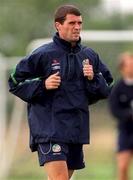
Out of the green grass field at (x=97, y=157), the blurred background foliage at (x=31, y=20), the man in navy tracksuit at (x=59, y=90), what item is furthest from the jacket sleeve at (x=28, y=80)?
the blurred background foliage at (x=31, y=20)

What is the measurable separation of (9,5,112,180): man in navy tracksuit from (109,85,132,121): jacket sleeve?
18.2 ft

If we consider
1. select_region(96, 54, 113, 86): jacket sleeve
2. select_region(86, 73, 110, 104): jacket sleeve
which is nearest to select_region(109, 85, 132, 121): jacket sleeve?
select_region(96, 54, 113, 86): jacket sleeve

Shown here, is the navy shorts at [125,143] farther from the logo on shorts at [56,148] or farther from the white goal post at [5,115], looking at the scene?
the logo on shorts at [56,148]

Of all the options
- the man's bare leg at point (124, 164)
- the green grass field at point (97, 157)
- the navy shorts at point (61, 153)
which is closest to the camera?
the navy shorts at point (61, 153)

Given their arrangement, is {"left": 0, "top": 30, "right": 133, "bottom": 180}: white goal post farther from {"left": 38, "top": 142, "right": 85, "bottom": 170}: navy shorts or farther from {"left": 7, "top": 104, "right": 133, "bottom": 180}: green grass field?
{"left": 38, "top": 142, "right": 85, "bottom": 170}: navy shorts

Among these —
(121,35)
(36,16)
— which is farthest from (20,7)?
(121,35)

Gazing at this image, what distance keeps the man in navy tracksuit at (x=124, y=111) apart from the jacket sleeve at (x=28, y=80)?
18.7ft

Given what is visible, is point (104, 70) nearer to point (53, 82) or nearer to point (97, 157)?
point (53, 82)

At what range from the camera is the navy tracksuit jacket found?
30.2ft

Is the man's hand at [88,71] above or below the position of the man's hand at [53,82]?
above

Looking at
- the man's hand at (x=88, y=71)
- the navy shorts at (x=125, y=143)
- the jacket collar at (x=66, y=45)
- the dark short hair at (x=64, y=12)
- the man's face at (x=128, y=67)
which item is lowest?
the navy shorts at (x=125, y=143)

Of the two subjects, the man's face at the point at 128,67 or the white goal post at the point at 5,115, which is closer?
the man's face at the point at 128,67

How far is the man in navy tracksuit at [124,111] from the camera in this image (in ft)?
48.8

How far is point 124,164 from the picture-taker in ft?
48.6
